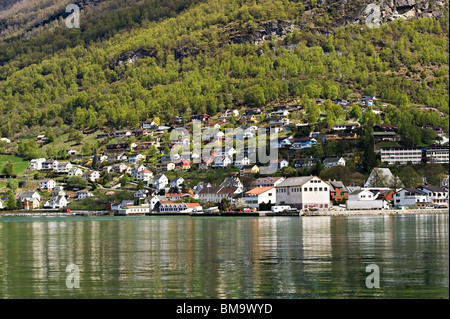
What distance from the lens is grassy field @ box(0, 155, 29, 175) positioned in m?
124

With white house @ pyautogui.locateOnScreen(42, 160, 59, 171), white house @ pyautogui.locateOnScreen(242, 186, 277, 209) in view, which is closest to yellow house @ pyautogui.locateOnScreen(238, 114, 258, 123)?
white house @ pyautogui.locateOnScreen(42, 160, 59, 171)

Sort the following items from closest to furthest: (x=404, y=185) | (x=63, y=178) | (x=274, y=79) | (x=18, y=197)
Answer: (x=404, y=185) < (x=18, y=197) < (x=63, y=178) < (x=274, y=79)

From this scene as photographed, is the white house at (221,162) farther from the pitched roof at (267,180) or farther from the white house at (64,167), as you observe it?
the white house at (64,167)

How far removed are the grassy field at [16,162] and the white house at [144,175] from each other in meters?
24.3

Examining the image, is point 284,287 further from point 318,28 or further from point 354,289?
point 318,28

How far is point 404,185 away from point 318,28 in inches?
4706

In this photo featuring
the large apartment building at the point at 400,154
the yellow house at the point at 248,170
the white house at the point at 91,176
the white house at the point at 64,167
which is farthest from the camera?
the white house at the point at 64,167

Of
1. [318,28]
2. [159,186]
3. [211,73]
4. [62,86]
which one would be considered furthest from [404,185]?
[62,86]

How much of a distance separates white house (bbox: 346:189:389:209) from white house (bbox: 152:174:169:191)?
35656 millimetres

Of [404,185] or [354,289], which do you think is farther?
[404,185]

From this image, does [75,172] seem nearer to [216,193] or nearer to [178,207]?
[178,207]

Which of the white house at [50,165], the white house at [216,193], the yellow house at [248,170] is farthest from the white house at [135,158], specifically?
the white house at [216,193]

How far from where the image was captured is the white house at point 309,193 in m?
74.3

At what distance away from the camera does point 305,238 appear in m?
33.6
